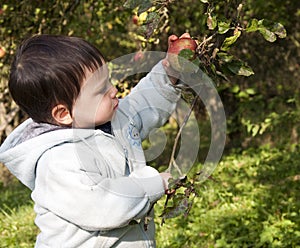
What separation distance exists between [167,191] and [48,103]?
401mm

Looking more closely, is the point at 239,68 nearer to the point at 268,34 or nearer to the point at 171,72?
the point at 268,34

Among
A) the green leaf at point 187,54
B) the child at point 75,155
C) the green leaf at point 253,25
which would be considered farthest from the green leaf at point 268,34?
the child at point 75,155

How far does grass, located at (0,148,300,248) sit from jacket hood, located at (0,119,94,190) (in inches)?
68.5

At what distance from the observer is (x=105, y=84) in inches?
62.8

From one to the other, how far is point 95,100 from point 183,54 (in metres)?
0.28

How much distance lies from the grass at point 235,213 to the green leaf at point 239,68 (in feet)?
5.84

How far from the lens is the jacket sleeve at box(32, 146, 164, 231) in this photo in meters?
1.50

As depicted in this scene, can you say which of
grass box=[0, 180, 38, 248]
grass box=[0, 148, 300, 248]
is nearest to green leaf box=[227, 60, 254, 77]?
grass box=[0, 148, 300, 248]

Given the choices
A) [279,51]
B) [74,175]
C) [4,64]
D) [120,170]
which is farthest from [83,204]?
[279,51]

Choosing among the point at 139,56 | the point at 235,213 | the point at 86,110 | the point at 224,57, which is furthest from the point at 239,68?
the point at 235,213

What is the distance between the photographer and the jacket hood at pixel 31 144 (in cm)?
158

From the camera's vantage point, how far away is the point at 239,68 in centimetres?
148

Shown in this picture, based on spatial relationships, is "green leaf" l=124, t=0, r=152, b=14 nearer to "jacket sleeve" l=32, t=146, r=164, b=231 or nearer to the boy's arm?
the boy's arm

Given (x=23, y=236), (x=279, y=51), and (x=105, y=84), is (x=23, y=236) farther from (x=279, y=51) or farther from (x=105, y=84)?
(x=279, y=51)
